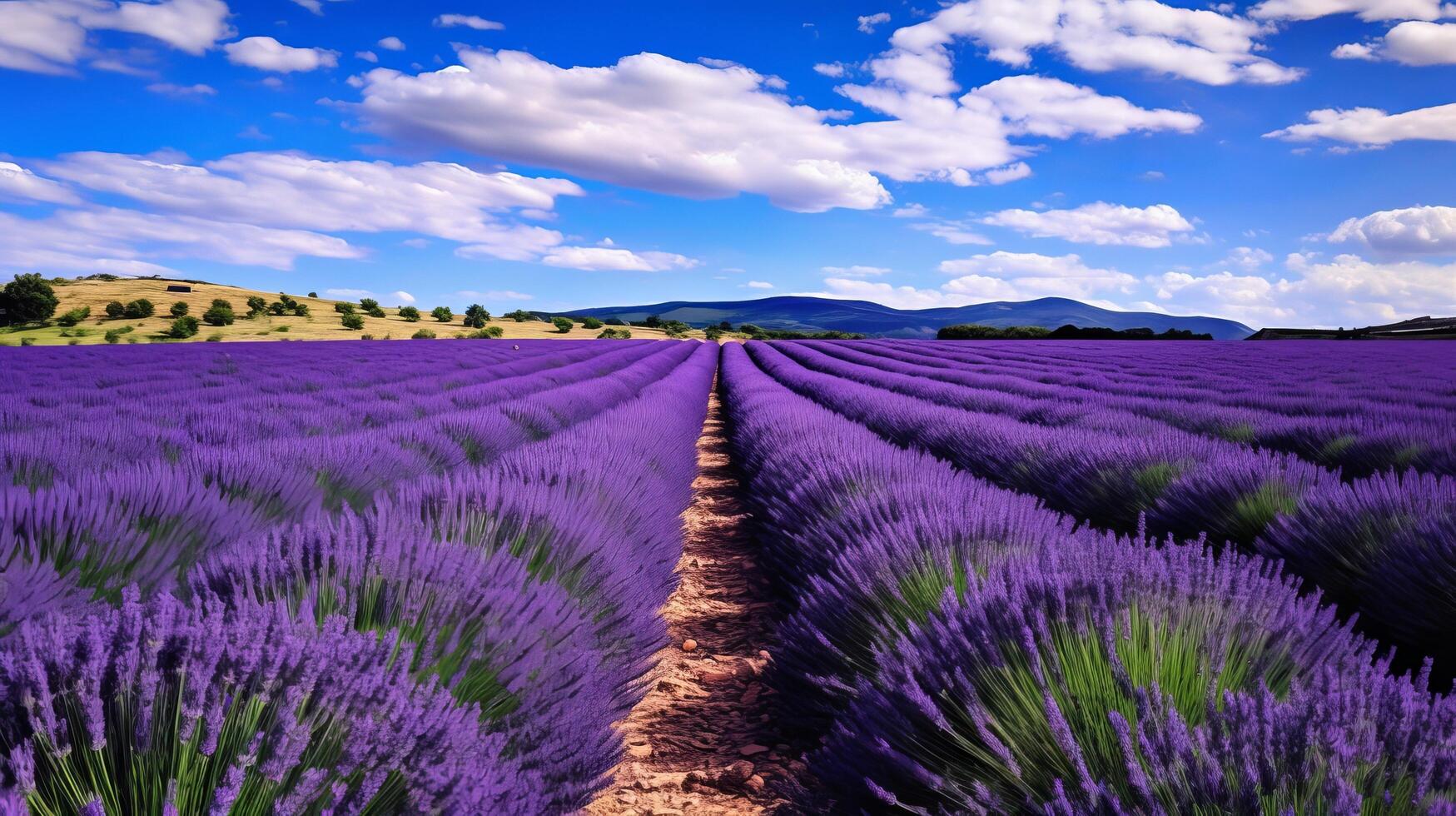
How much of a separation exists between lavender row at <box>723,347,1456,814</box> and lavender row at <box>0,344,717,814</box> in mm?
553

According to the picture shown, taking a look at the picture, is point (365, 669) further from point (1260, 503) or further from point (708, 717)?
point (1260, 503)

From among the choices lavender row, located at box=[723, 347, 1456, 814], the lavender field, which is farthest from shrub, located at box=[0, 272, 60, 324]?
lavender row, located at box=[723, 347, 1456, 814]

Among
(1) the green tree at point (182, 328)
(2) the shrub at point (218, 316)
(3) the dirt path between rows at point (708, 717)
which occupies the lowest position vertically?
(3) the dirt path between rows at point (708, 717)

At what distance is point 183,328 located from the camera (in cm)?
3175

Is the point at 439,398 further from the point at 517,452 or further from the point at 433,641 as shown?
the point at 433,641

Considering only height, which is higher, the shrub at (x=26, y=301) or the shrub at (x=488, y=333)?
the shrub at (x=26, y=301)

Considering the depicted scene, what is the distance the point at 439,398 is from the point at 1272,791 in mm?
7219

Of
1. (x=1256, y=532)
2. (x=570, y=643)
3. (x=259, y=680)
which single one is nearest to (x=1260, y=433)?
(x=1256, y=532)

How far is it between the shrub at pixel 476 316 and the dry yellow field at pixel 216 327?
757mm

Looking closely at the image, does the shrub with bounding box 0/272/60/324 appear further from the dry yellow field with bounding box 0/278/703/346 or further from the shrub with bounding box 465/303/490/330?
the shrub with bounding box 465/303/490/330

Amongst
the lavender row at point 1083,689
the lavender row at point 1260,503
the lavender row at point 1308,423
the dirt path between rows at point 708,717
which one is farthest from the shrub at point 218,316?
the lavender row at point 1083,689

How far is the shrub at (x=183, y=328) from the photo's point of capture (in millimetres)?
31031

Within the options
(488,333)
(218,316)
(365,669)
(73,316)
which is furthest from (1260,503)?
(73,316)

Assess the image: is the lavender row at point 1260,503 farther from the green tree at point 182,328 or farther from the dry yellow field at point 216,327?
the green tree at point 182,328
